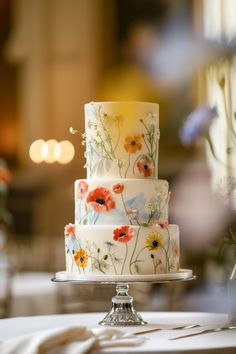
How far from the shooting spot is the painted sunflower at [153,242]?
3105 millimetres

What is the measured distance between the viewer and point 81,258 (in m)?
3.10

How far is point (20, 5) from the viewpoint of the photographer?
11.8 m

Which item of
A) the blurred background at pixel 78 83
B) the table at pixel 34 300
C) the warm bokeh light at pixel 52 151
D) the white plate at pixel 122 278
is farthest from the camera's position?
the blurred background at pixel 78 83

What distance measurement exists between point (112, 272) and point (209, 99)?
792 centimetres

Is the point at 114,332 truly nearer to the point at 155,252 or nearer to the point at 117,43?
the point at 155,252

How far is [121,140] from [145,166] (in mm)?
107

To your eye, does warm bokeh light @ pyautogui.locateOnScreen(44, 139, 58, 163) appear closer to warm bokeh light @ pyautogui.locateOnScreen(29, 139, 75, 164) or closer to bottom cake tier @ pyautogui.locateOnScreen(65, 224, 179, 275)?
warm bokeh light @ pyautogui.locateOnScreen(29, 139, 75, 164)

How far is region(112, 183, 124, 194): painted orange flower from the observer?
3.11 metres

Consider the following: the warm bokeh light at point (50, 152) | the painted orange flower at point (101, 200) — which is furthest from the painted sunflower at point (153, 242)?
the warm bokeh light at point (50, 152)

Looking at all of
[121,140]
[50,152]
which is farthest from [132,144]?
[50,152]

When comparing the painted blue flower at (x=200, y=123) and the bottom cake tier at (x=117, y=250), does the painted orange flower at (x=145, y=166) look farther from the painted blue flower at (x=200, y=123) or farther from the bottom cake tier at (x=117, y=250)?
the painted blue flower at (x=200, y=123)

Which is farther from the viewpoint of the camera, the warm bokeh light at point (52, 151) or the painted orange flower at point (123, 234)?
the warm bokeh light at point (52, 151)

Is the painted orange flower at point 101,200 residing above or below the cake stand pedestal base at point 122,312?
above

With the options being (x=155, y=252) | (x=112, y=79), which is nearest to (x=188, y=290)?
(x=112, y=79)
